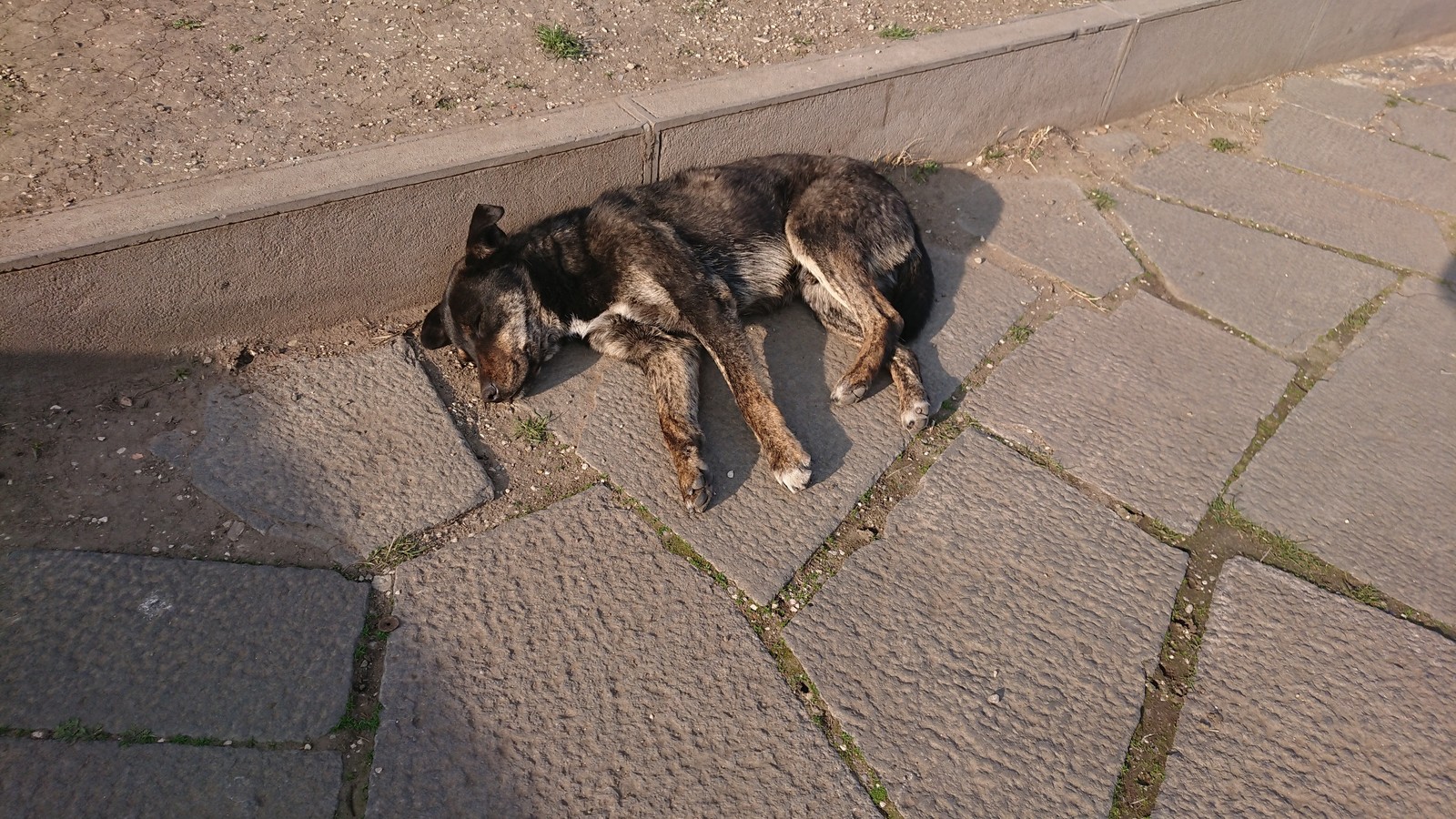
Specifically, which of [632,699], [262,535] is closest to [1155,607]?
[632,699]

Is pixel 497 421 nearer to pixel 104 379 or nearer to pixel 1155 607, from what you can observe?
pixel 104 379

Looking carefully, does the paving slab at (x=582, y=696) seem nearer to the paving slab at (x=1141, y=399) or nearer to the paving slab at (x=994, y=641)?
the paving slab at (x=994, y=641)

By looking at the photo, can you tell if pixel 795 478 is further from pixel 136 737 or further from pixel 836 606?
pixel 136 737

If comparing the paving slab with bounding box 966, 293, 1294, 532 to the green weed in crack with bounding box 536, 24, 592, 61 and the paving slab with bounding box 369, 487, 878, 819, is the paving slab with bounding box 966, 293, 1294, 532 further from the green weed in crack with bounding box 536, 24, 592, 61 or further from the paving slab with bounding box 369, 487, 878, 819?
the green weed in crack with bounding box 536, 24, 592, 61

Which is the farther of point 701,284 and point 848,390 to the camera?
point 701,284

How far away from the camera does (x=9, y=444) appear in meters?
2.72

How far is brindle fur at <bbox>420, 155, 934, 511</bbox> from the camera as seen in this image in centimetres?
315

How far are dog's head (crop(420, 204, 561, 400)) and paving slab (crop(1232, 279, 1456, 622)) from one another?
104 inches

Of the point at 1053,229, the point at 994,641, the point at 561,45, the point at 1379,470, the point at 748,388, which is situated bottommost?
the point at 994,641

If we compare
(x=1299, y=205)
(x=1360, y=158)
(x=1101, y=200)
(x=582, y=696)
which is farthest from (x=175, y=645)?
(x=1360, y=158)

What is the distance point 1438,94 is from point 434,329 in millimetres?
6808

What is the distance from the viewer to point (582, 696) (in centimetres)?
230

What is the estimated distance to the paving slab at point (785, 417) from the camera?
9.10ft

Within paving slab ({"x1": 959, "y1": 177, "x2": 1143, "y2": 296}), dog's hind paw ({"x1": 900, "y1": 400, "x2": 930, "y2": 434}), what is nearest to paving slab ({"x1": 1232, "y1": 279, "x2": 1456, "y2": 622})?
paving slab ({"x1": 959, "y1": 177, "x2": 1143, "y2": 296})
